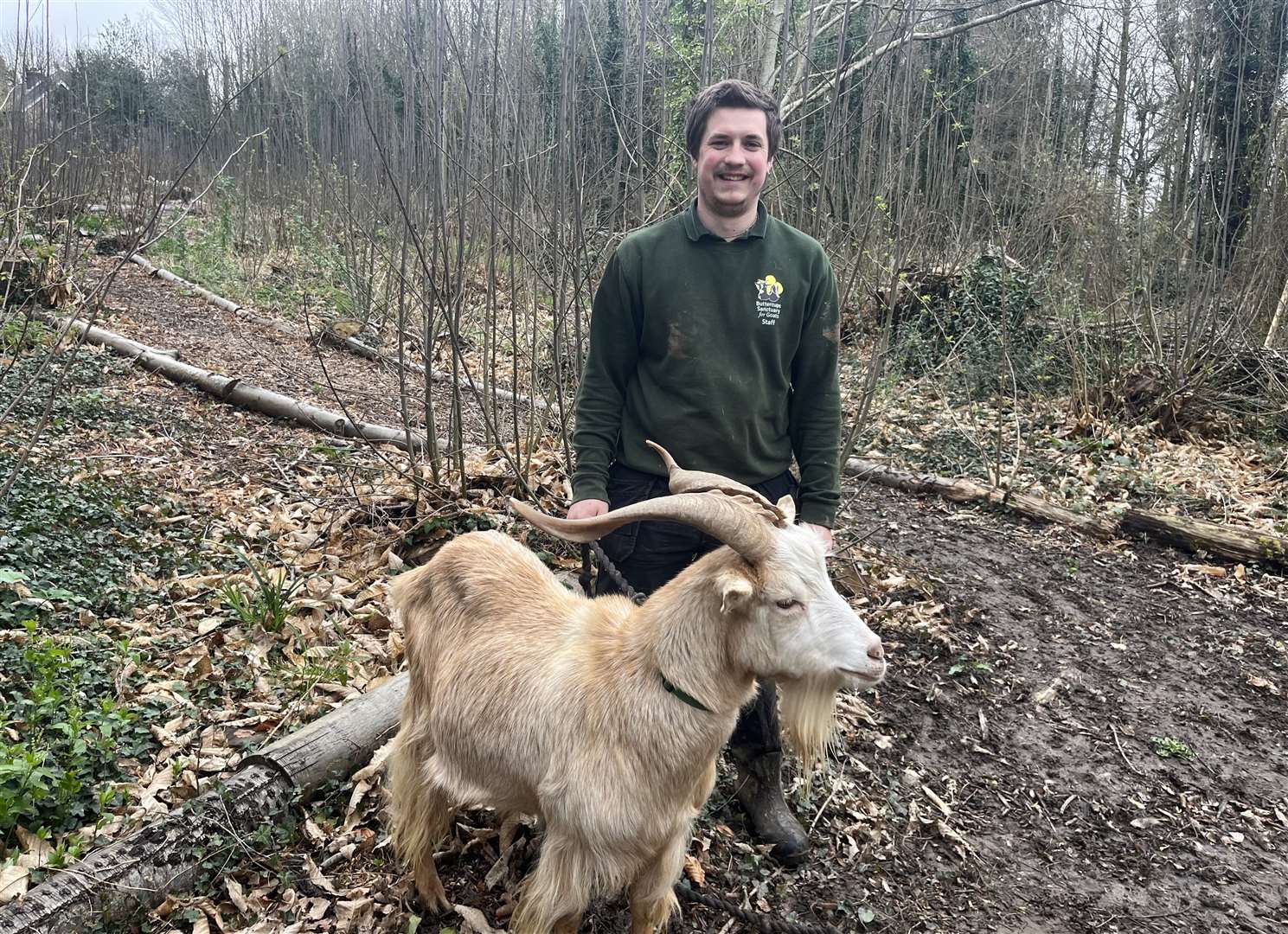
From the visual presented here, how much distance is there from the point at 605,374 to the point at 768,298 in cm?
65

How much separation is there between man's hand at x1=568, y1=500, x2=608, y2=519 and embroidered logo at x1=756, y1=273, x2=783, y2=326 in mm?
867

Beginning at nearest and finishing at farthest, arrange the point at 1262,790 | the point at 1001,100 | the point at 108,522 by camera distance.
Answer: the point at 1262,790, the point at 108,522, the point at 1001,100

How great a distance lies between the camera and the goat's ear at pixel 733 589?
6.61ft

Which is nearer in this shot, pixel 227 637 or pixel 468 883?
pixel 468 883

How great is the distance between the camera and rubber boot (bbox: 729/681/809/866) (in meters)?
3.12

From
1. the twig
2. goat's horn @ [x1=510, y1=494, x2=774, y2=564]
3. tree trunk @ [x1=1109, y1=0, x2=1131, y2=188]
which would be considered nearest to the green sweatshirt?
goat's horn @ [x1=510, y1=494, x2=774, y2=564]

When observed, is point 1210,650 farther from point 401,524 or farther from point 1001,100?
point 1001,100

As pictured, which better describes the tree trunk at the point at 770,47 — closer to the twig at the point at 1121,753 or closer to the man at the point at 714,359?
the man at the point at 714,359

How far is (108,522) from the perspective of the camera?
15.5ft

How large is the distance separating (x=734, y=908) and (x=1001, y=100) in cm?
1248

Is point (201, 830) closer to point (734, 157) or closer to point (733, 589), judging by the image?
point (733, 589)

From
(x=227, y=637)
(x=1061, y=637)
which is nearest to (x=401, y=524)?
(x=227, y=637)

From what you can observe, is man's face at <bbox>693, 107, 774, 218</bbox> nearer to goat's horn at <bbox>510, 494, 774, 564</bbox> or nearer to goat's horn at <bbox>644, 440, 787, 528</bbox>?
goat's horn at <bbox>644, 440, 787, 528</bbox>

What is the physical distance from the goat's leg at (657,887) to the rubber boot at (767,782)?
0.72 metres
